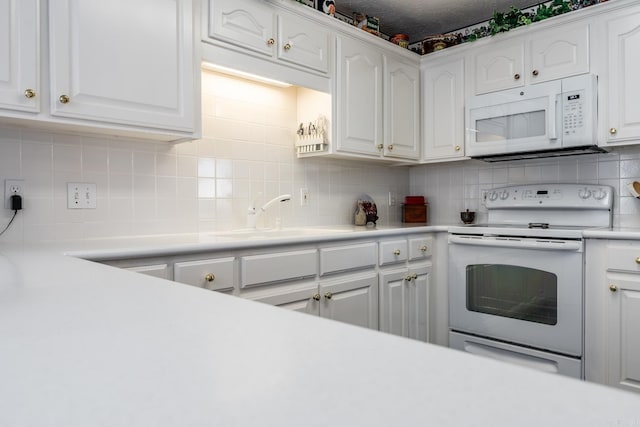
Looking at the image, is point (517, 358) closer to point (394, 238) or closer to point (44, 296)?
point (394, 238)

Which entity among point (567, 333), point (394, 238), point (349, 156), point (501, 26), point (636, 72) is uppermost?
point (501, 26)

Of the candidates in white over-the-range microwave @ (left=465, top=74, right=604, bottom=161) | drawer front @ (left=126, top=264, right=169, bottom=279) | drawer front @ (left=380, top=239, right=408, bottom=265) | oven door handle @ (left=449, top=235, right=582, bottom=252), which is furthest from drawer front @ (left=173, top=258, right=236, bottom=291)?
white over-the-range microwave @ (left=465, top=74, right=604, bottom=161)

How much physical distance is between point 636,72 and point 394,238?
1.62 meters

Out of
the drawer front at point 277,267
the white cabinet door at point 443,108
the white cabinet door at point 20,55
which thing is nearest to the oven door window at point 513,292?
the white cabinet door at point 443,108

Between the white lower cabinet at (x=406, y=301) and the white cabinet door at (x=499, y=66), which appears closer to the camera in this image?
the white lower cabinet at (x=406, y=301)

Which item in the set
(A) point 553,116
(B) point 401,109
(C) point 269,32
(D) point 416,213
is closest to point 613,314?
(A) point 553,116

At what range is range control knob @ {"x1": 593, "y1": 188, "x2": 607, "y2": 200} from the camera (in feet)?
8.98

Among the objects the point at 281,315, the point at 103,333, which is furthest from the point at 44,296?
the point at 281,315

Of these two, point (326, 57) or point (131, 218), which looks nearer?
point (131, 218)

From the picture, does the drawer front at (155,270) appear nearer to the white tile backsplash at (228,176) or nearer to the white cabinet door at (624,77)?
the white tile backsplash at (228,176)

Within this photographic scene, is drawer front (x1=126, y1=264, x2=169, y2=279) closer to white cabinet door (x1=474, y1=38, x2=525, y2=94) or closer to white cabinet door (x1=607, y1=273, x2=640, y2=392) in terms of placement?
white cabinet door (x1=607, y1=273, x2=640, y2=392)

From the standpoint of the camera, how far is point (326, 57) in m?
2.66

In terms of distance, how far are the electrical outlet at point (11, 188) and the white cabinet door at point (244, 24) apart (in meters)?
1.06

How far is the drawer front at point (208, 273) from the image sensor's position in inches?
66.9
